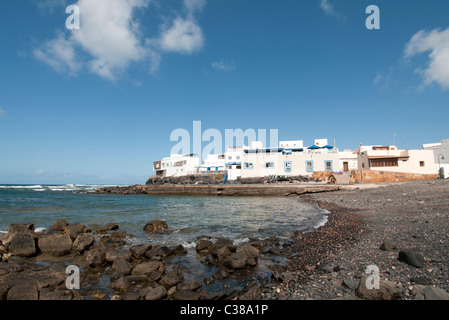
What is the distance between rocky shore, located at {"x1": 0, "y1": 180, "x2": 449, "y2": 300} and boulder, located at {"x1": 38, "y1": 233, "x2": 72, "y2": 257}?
0.03 meters

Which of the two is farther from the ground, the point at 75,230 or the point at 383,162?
the point at 383,162

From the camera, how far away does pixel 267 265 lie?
23.4ft

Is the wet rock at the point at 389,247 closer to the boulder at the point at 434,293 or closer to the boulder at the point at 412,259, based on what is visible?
the boulder at the point at 412,259

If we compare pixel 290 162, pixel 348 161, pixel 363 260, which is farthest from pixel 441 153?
pixel 363 260

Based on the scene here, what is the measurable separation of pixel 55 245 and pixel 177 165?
68.7 m

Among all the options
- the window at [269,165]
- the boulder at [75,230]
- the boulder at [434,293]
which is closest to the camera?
the boulder at [434,293]

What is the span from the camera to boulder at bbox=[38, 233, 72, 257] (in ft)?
29.4

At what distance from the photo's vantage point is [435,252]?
6.07 meters

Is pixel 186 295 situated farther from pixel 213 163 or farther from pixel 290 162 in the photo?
pixel 213 163

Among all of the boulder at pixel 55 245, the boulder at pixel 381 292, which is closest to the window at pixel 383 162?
the boulder at pixel 381 292

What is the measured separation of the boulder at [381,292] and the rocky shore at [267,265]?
16 millimetres

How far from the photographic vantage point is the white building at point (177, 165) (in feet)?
241

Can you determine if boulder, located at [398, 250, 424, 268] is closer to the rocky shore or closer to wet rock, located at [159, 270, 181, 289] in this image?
the rocky shore

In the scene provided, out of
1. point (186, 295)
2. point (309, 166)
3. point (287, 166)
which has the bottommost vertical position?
point (186, 295)
